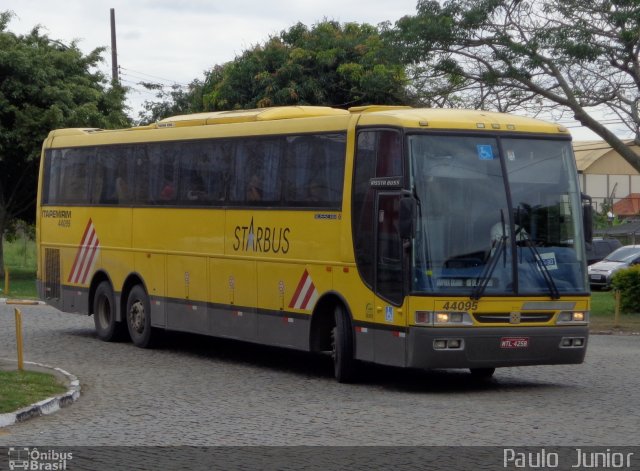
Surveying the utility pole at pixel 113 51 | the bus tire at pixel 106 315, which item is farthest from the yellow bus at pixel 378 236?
the utility pole at pixel 113 51

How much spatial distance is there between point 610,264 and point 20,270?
21352 mm

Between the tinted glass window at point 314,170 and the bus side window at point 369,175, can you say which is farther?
the tinted glass window at point 314,170

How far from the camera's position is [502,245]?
1454 centimetres

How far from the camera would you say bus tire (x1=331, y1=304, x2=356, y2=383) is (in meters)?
15.3

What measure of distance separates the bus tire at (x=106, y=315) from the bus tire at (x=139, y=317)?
18.2 inches

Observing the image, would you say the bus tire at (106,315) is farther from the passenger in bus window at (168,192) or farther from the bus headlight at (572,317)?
the bus headlight at (572,317)

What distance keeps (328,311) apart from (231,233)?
2.50 m

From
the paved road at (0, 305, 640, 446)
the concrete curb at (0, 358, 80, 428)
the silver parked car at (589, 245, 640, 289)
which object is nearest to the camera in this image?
the paved road at (0, 305, 640, 446)

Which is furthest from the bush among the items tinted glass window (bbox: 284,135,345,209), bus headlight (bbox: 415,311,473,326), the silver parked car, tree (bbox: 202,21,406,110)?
bus headlight (bbox: 415,311,473,326)

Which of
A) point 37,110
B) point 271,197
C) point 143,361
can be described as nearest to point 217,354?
point 143,361

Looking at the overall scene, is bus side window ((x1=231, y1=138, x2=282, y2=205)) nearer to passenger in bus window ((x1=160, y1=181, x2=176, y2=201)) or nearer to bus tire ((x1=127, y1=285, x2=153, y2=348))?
passenger in bus window ((x1=160, y1=181, x2=176, y2=201))

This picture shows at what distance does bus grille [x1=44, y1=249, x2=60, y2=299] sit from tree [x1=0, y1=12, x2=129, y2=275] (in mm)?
14941

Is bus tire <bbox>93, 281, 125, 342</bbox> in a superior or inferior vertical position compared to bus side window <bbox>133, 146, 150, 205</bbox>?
inferior

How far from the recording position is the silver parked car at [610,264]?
41.4 metres
